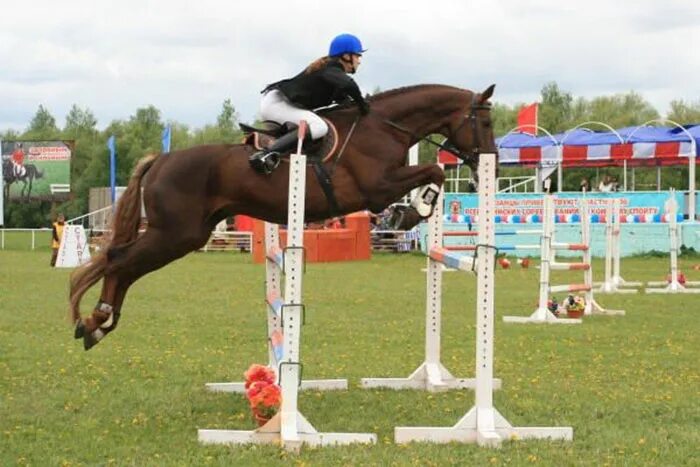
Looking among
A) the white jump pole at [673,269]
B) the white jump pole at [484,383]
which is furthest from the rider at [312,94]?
the white jump pole at [673,269]

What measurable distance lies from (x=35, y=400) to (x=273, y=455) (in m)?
2.64

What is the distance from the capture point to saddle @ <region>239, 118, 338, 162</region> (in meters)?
7.43

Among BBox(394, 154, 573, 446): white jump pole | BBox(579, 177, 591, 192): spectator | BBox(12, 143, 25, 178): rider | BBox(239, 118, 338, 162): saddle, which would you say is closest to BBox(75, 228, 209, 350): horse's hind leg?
BBox(239, 118, 338, 162): saddle

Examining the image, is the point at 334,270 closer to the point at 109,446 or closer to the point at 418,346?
the point at 418,346

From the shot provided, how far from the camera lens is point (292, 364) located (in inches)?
263

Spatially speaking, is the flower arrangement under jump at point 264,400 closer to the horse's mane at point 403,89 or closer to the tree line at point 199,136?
the horse's mane at point 403,89

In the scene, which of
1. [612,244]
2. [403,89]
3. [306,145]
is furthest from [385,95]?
[612,244]

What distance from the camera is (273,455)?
251 inches

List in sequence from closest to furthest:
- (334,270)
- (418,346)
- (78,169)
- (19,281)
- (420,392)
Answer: (420,392), (418,346), (19,281), (334,270), (78,169)

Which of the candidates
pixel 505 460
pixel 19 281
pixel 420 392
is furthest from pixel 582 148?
pixel 505 460

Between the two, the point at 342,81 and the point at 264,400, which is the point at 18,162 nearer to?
the point at 342,81

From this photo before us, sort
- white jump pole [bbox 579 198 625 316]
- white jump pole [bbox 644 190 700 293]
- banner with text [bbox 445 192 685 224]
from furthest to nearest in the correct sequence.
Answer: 1. banner with text [bbox 445 192 685 224]
2. white jump pole [bbox 644 190 700 293]
3. white jump pole [bbox 579 198 625 316]

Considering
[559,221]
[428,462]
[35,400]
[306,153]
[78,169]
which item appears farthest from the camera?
[78,169]

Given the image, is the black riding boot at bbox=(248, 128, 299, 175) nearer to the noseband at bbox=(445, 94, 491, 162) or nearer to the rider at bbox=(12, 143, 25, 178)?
the noseband at bbox=(445, 94, 491, 162)
